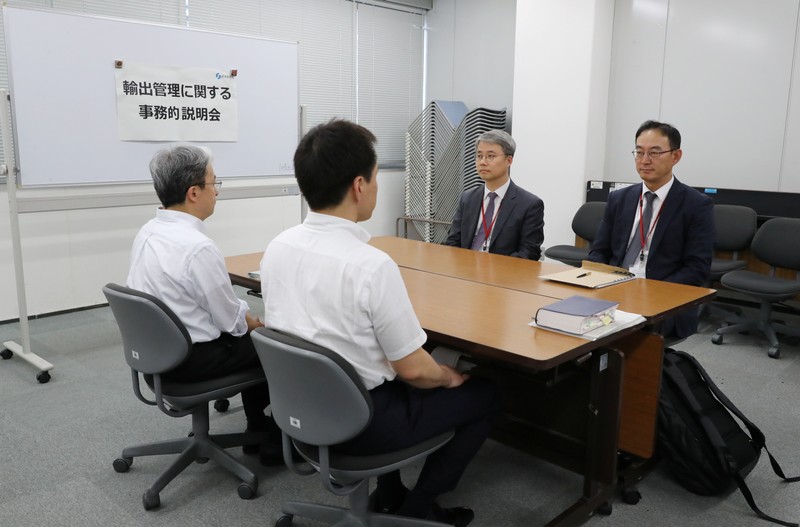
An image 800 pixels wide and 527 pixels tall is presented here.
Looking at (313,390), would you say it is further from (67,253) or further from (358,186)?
(67,253)

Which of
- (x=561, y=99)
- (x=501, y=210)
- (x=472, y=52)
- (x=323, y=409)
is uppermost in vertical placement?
(x=472, y=52)

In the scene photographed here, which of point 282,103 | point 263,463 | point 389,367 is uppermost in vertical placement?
point 282,103

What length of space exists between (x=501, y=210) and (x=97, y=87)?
2.44m

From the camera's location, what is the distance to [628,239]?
303 centimetres

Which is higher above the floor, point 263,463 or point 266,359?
point 266,359

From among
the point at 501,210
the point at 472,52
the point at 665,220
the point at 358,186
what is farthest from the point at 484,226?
the point at 472,52

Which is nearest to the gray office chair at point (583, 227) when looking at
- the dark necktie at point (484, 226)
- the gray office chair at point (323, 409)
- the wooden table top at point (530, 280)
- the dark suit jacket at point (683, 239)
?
the dark necktie at point (484, 226)

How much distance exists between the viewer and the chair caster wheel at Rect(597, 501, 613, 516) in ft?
7.28

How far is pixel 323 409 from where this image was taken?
1648mm

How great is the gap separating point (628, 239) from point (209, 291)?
1.90m

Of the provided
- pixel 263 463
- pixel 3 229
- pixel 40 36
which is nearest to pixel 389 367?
pixel 263 463

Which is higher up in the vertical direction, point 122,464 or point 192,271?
point 192,271

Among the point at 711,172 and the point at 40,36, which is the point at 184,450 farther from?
the point at 711,172

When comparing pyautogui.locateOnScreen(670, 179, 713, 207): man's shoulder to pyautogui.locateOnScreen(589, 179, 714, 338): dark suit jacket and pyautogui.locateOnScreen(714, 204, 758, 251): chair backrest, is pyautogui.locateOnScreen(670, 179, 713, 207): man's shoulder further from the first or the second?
pyautogui.locateOnScreen(714, 204, 758, 251): chair backrest
